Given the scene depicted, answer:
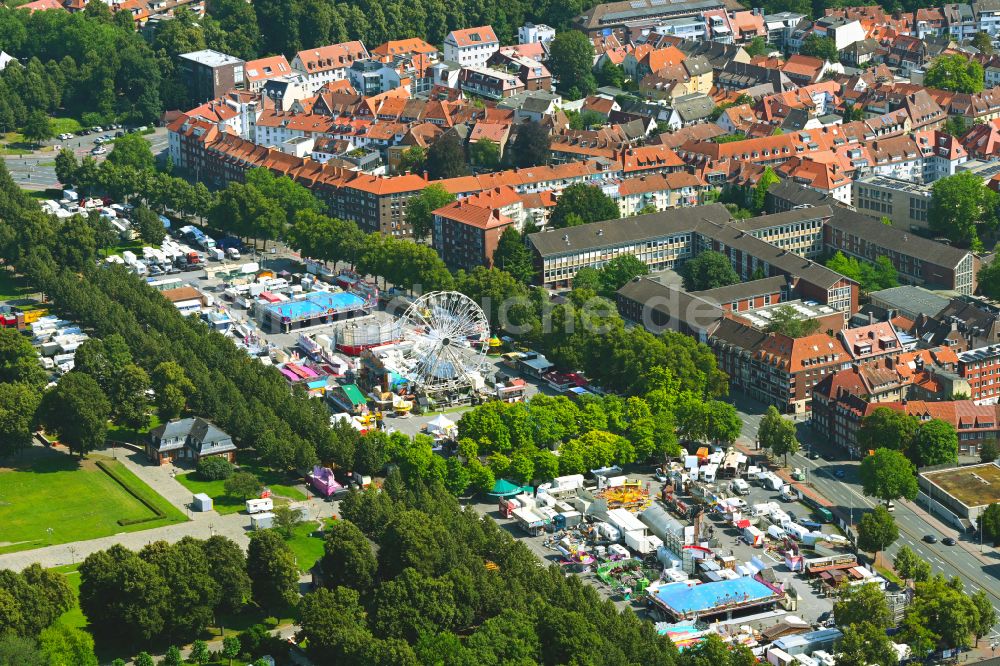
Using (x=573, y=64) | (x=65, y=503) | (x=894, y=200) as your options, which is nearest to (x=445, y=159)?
(x=573, y=64)

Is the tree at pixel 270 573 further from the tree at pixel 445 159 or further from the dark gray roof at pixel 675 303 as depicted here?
the tree at pixel 445 159

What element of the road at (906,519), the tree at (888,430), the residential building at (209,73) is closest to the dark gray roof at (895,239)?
the road at (906,519)

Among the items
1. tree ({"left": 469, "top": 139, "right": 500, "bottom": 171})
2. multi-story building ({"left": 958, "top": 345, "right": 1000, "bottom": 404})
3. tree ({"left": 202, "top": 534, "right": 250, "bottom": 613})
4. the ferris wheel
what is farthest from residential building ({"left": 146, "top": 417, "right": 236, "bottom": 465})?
tree ({"left": 469, "top": 139, "right": 500, "bottom": 171})

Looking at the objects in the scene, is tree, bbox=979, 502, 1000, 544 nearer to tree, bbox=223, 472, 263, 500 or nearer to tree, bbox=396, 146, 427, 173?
tree, bbox=223, 472, 263, 500

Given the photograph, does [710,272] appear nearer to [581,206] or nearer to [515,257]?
[581,206]

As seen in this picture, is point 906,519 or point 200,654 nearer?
point 200,654

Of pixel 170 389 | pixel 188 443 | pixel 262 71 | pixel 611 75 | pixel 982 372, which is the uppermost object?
pixel 262 71
